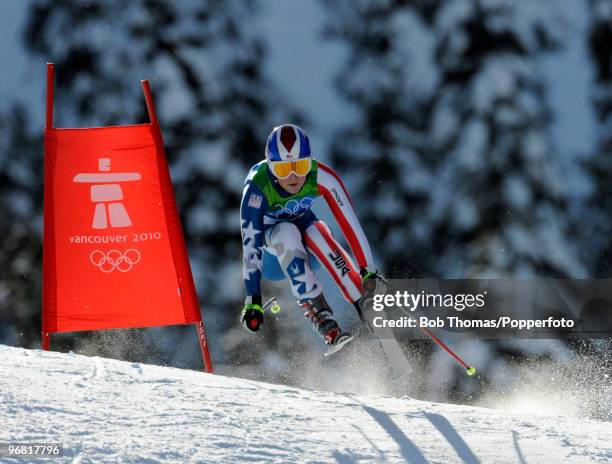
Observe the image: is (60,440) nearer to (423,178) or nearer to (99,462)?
(99,462)

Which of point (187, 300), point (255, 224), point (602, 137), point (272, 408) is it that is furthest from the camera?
point (602, 137)

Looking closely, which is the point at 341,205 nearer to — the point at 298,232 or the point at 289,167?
the point at 298,232

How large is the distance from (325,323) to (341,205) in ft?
2.32

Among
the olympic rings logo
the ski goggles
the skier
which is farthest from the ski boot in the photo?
the olympic rings logo

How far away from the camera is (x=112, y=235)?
6660 millimetres

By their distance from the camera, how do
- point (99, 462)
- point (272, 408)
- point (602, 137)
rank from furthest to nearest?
point (602, 137), point (272, 408), point (99, 462)

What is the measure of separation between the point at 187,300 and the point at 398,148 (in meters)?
7.40

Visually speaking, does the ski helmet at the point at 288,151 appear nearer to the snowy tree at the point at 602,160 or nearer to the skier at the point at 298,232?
the skier at the point at 298,232

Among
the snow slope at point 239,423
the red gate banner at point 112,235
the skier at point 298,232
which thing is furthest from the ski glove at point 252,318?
the red gate banner at point 112,235

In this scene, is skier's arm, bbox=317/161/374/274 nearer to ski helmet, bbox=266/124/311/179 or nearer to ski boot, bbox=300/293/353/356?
ski helmet, bbox=266/124/311/179

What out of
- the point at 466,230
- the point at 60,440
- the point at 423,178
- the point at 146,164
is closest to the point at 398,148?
the point at 423,178

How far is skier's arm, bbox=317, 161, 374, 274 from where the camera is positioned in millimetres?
5398

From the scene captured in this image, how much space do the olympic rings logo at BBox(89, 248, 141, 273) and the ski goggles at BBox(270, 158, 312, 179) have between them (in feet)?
5.86

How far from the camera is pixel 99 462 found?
3.69 metres
